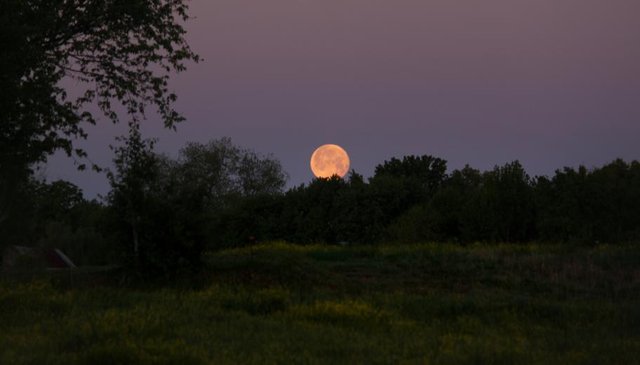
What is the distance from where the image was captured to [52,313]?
11609 mm

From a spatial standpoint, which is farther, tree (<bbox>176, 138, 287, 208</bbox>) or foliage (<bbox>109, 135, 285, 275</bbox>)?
tree (<bbox>176, 138, 287, 208</bbox>)

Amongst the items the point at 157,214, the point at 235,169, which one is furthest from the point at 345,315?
the point at 235,169

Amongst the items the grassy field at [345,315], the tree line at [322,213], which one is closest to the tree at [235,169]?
the tree line at [322,213]

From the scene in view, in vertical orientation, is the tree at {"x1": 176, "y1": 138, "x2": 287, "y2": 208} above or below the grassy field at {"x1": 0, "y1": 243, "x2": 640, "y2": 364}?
above

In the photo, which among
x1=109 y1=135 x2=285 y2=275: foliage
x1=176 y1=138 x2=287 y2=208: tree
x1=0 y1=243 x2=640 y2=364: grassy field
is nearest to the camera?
x1=0 y1=243 x2=640 y2=364: grassy field

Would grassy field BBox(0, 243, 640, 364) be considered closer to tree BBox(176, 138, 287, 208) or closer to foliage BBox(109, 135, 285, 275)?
foliage BBox(109, 135, 285, 275)

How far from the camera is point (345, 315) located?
11.5 meters

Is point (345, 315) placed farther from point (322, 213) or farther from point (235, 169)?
point (235, 169)

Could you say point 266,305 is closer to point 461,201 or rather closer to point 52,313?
point 52,313

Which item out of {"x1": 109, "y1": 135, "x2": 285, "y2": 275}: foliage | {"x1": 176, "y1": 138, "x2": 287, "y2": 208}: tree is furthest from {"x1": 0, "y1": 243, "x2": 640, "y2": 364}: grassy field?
{"x1": 176, "y1": 138, "x2": 287, "y2": 208}: tree

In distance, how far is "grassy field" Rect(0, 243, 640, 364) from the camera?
8.88 m

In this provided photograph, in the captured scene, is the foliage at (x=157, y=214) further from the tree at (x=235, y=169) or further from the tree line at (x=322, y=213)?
the tree at (x=235, y=169)

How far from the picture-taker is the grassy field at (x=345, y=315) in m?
8.88

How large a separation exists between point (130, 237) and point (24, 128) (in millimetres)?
3149
